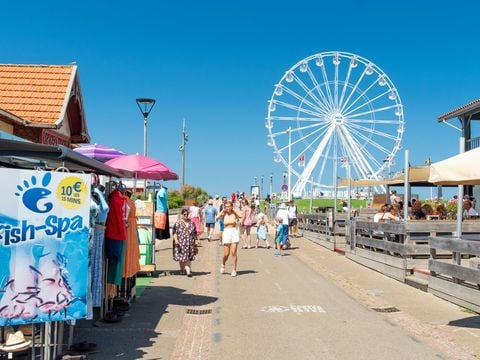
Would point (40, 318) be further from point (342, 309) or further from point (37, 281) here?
point (342, 309)

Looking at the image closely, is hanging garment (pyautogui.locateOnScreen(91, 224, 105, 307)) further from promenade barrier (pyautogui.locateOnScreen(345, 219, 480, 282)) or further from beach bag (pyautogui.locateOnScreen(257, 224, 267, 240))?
beach bag (pyautogui.locateOnScreen(257, 224, 267, 240))

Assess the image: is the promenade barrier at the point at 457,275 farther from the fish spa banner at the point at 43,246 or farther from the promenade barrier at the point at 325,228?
the promenade barrier at the point at 325,228

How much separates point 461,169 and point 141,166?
6.27m

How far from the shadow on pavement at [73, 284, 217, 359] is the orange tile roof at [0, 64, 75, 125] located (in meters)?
5.94

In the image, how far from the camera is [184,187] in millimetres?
66375

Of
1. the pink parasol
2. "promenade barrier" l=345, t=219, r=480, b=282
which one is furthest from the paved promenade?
the pink parasol

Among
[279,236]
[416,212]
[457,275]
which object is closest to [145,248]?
[279,236]

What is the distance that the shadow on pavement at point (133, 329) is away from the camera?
725 centimetres

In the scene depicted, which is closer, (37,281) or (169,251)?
(37,281)

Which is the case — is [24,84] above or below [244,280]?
above

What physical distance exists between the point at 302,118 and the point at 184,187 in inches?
874

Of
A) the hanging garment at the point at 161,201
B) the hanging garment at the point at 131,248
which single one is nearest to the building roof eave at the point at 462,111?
the hanging garment at the point at 161,201

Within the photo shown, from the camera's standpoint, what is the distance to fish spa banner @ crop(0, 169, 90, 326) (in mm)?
5918

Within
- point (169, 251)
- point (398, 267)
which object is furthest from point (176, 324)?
point (169, 251)
